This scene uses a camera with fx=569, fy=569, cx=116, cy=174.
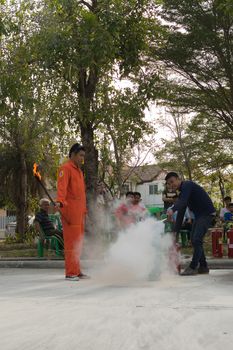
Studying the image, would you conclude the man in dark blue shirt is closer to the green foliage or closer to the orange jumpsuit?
the orange jumpsuit

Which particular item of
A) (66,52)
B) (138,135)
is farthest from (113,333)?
(138,135)

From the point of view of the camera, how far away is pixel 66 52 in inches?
472

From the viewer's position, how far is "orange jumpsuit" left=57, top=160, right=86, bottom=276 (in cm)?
841

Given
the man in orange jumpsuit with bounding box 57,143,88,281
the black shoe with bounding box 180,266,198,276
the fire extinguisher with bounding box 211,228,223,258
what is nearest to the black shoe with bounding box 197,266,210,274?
the black shoe with bounding box 180,266,198,276

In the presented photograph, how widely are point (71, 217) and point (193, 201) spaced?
1938 mm

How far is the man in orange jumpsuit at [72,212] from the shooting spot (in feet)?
27.6

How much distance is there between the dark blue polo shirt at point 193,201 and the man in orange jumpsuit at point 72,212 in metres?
1.43

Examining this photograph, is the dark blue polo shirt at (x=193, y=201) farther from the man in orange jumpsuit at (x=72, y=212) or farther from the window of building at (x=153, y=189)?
the window of building at (x=153, y=189)

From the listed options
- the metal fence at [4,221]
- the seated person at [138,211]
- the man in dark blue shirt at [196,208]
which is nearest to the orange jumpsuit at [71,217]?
the seated person at [138,211]

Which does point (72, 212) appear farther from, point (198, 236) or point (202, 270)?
point (202, 270)

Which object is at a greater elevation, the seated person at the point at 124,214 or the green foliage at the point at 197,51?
the green foliage at the point at 197,51

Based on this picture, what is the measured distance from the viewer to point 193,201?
889 centimetres

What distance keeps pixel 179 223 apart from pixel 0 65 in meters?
7.11

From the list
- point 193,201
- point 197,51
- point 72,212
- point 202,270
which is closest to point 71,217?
point 72,212
